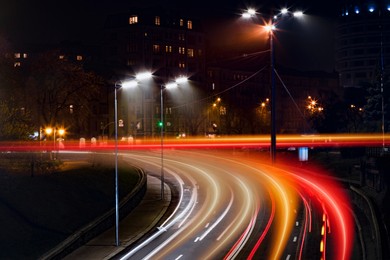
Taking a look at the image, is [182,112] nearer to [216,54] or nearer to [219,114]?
[219,114]

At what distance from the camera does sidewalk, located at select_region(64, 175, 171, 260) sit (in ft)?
104

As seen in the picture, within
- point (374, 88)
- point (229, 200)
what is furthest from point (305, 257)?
point (374, 88)

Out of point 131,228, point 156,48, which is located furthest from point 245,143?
point 156,48

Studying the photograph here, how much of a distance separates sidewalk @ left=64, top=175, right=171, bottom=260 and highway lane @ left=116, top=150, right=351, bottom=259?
41.7 inches

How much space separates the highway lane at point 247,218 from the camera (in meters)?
31.8

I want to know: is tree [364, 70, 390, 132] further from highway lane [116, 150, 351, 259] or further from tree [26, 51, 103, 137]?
tree [26, 51, 103, 137]

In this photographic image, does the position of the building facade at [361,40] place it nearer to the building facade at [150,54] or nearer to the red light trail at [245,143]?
the building facade at [150,54]

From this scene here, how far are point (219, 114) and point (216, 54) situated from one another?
33225 millimetres

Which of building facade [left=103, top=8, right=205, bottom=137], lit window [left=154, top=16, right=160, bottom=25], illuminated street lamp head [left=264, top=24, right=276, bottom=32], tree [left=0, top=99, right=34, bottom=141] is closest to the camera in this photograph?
illuminated street lamp head [left=264, top=24, right=276, bottom=32]

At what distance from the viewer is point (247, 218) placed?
40.1 m

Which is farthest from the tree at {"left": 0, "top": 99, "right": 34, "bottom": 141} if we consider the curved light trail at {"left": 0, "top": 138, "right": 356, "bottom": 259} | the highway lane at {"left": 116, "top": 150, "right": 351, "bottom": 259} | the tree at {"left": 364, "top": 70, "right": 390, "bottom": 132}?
the tree at {"left": 364, "top": 70, "right": 390, "bottom": 132}

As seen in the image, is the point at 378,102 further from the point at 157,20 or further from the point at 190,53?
the point at 157,20

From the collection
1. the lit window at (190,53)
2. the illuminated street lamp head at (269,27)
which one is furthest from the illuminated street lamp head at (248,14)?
the lit window at (190,53)

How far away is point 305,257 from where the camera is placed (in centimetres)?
3008
